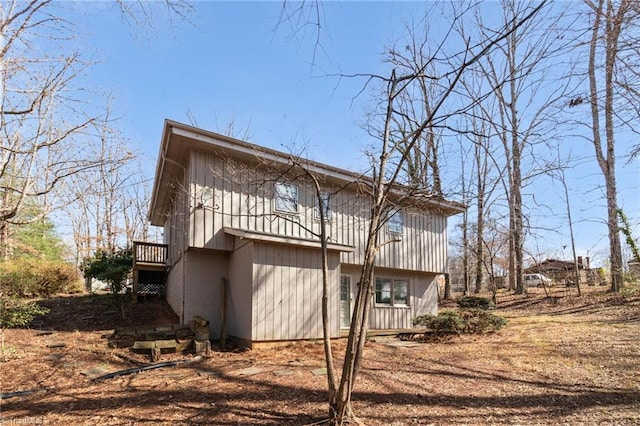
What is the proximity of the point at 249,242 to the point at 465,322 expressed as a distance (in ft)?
18.9

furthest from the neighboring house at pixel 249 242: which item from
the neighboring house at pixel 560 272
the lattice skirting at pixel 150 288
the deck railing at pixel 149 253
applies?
the neighboring house at pixel 560 272

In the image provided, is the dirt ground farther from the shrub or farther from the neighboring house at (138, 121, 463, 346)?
the shrub

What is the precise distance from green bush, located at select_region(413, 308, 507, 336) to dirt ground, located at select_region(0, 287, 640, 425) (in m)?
0.31

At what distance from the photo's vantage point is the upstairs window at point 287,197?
11.1m

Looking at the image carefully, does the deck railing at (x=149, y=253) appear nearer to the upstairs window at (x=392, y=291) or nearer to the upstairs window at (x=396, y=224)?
the upstairs window at (x=392, y=291)

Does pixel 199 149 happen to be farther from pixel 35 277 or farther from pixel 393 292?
pixel 35 277

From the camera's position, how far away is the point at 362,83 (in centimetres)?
450

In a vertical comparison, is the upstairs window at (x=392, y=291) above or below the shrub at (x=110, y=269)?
below

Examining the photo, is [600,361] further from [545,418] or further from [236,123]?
[236,123]

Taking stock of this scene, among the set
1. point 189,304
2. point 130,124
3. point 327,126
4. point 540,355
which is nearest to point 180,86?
point 130,124

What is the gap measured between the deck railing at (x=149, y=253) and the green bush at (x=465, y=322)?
954 cm

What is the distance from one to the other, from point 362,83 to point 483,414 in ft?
13.5

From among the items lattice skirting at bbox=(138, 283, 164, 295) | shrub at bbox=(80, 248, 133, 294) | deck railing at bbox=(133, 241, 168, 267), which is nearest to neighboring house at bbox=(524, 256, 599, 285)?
deck railing at bbox=(133, 241, 168, 267)

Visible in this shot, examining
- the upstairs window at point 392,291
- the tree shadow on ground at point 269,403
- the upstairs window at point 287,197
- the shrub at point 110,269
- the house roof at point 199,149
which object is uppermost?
the house roof at point 199,149
